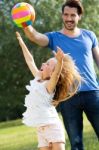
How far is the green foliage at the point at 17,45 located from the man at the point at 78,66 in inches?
1195

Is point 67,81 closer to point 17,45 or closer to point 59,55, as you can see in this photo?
point 59,55

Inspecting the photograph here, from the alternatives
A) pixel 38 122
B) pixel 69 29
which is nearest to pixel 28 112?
pixel 38 122

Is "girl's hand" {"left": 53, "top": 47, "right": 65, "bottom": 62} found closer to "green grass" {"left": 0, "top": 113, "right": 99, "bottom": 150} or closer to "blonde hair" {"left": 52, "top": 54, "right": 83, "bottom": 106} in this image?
"blonde hair" {"left": 52, "top": 54, "right": 83, "bottom": 106}

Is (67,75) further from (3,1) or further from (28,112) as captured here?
(3,1)

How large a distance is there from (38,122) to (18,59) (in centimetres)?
3308

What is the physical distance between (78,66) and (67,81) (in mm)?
423

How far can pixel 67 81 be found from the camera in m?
5.91

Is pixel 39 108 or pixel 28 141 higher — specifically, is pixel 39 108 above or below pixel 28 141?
above

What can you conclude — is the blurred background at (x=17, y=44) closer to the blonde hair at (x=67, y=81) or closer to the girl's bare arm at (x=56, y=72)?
the blonde hair at (x=67, y=81)

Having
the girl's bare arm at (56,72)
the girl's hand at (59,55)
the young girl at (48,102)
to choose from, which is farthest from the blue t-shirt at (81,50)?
the girl's hand at (59,55)

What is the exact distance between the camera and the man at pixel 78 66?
6266mm

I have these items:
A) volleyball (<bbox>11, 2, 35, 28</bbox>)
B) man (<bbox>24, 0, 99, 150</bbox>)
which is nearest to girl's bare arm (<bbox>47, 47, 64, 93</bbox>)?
man (<bbox>24, 0, 99, 150</bbox>)

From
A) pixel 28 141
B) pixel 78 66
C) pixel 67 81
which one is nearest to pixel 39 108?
pixel 67 81

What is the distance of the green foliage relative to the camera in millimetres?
37594
